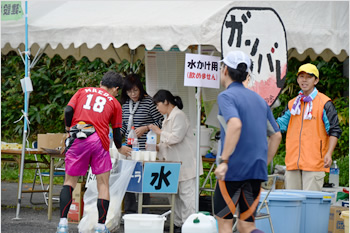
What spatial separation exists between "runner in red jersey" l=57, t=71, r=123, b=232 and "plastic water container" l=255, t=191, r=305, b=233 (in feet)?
5.69

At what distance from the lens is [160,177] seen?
26.5 ft

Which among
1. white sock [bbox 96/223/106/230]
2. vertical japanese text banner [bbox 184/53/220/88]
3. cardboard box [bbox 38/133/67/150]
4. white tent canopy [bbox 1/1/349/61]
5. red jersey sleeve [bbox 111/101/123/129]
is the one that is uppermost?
white tent canopy [bbox 1/1/349/61]

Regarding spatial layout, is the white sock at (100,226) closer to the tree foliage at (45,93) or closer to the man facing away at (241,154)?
the man facing away at (241,154)

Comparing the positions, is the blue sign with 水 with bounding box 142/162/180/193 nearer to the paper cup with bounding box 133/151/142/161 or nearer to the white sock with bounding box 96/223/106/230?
the paper cup with bounding box 133/151/142/161

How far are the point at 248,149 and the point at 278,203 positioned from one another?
7.58 feet

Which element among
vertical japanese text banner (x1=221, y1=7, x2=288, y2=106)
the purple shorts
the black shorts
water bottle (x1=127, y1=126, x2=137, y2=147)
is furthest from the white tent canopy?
the black shorts

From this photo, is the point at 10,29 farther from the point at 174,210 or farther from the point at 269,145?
the point at 269,145

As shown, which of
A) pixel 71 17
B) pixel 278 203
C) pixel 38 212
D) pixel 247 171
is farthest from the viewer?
pixel 38 212

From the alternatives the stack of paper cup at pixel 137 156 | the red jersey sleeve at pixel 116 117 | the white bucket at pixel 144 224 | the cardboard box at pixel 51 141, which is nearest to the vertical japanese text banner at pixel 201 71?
the red jersey sleeve at pixel 116 117

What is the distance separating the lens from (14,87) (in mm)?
17734

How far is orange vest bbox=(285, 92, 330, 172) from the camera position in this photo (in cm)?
741

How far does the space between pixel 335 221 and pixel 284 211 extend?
35.2 inches

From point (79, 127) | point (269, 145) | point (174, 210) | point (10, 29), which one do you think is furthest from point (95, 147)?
point (10, 29)

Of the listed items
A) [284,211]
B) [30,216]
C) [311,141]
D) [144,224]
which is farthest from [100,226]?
[30,216]
